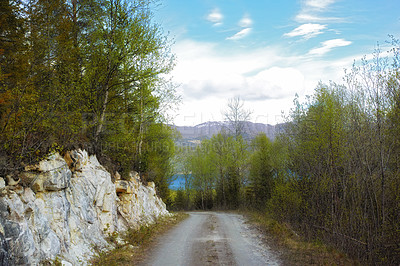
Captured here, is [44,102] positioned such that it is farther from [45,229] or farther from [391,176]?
[391,176]

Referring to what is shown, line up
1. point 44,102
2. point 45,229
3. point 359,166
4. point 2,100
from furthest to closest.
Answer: point 359,166 → point 44,102 → point 45,229 → point 2,100

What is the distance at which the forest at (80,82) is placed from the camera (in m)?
6.85

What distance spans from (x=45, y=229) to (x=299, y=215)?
1284cm

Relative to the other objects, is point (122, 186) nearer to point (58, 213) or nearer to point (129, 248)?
point (129, 248)

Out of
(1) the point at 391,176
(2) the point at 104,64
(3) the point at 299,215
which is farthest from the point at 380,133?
(2) the point at 104,64

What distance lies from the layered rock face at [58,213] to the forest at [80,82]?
0.61m

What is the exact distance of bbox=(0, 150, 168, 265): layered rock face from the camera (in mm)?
5500

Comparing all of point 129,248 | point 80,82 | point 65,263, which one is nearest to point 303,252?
point 129,248

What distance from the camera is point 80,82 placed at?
12.6 meters

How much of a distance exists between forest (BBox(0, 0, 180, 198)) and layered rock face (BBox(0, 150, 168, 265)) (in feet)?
2.02

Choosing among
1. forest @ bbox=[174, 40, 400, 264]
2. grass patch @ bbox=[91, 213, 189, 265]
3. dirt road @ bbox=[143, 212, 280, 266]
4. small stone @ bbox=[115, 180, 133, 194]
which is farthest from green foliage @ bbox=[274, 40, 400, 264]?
small stone @ bbox=[115, 180, 133, 194]

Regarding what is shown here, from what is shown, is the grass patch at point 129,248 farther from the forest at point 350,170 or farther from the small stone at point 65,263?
the forest at point 350,170

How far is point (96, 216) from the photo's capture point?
1017 centimetres

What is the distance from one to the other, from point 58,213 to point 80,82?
23.3 feet
